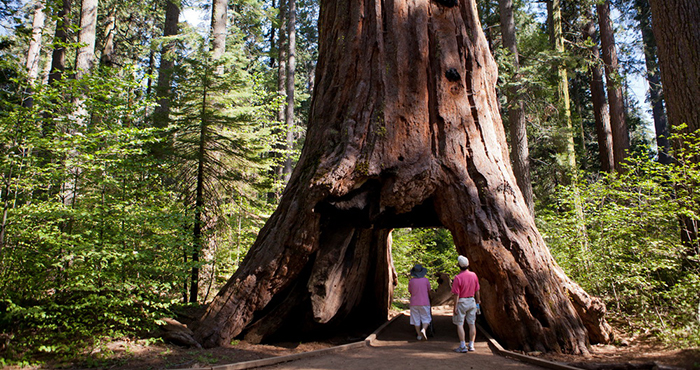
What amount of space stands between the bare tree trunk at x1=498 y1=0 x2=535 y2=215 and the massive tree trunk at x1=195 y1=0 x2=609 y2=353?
5.27 m

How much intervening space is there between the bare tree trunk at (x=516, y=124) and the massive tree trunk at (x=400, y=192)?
5270mm

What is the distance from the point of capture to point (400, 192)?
6.73 m

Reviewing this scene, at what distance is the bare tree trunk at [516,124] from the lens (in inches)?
497

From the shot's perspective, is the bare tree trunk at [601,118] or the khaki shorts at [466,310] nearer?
the khaki shorts at [466,310]

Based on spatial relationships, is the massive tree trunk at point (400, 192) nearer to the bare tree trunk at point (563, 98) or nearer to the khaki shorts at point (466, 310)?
the khaki shorts at point (466, 310)

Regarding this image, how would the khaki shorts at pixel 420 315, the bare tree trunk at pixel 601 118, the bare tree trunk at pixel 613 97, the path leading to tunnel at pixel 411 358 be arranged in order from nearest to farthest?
the path leading to tunnel at pixel 411 358, the khaki shorts at pixel 420 315, the bare tree trunk at pixel 613 97, the bare tree trunk at pixel 601 118

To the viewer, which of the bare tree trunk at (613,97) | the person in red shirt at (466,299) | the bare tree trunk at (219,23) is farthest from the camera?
the bare tree trunk at (613,97)

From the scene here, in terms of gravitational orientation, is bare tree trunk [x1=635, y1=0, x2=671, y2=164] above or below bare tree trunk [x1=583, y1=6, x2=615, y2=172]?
above

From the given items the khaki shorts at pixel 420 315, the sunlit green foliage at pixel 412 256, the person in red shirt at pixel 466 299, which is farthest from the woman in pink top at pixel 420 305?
the sunlit green foliage at pixel 412 256

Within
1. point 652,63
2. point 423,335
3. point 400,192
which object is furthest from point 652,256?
point 652,63

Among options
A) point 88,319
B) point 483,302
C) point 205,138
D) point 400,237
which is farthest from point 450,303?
point 88,319

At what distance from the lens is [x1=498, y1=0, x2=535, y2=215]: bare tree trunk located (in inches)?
497

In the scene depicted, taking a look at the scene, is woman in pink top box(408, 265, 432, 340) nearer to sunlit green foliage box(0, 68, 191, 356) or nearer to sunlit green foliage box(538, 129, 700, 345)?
sunlit green foliage box(538, 129, 700, 345)

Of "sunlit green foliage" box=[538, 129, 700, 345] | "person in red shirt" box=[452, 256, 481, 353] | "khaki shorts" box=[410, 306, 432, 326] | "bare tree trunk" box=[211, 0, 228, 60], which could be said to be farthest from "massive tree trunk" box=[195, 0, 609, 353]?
"bare tree trunk" box=[211, 0, 228, 60]
